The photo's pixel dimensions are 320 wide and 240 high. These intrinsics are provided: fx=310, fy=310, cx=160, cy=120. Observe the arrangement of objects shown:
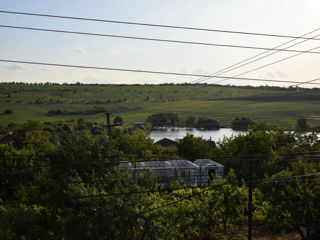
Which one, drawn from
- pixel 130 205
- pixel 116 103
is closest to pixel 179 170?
pixel 130 205

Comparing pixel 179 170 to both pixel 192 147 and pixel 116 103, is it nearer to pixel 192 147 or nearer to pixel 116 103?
pixel 192 147

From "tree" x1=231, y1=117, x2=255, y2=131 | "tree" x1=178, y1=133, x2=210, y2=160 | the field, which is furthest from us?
the field

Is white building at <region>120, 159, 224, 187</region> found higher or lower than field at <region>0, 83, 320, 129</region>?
lower

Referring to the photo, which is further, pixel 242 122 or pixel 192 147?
pixel 242 122

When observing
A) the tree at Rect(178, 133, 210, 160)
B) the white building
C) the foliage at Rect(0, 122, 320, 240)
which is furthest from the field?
the foliage at Rect(0, 122, 320, 240)

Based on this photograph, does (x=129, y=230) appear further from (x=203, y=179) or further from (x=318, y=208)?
(x=203, y=179)

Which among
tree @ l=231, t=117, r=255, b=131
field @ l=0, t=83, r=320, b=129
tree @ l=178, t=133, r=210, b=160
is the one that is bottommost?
tree @ l=178, t=133, r=210, b=160

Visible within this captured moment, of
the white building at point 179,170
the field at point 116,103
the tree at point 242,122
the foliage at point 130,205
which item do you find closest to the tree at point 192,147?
the tree at point 242,122

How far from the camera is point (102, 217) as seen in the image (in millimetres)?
9523

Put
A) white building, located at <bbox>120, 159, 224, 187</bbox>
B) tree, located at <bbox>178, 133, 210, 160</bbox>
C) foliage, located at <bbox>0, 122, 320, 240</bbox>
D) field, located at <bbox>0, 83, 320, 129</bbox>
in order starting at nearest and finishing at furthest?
1. foliage, located at <bbox>0, 122, 320, 240</bbox>
2. white building, located at <bbox>120, 159, 224, 187</bbox>
3. tree, located at <bbox>178, 133, 210, 160</bbox>
4. field, located at <bbox>0, 83, 320, 129</bbox>

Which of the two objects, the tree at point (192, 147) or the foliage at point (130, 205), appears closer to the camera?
the foliage at point (130, 205)

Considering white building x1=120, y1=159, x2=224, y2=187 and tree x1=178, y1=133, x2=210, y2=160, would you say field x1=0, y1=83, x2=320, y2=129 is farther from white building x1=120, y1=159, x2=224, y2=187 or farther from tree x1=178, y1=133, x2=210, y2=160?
white building x1=120, y1=159, x2=224, y2=187

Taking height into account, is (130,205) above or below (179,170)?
above

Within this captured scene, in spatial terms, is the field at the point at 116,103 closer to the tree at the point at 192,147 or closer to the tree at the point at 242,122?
the tree at the point at 242,122
